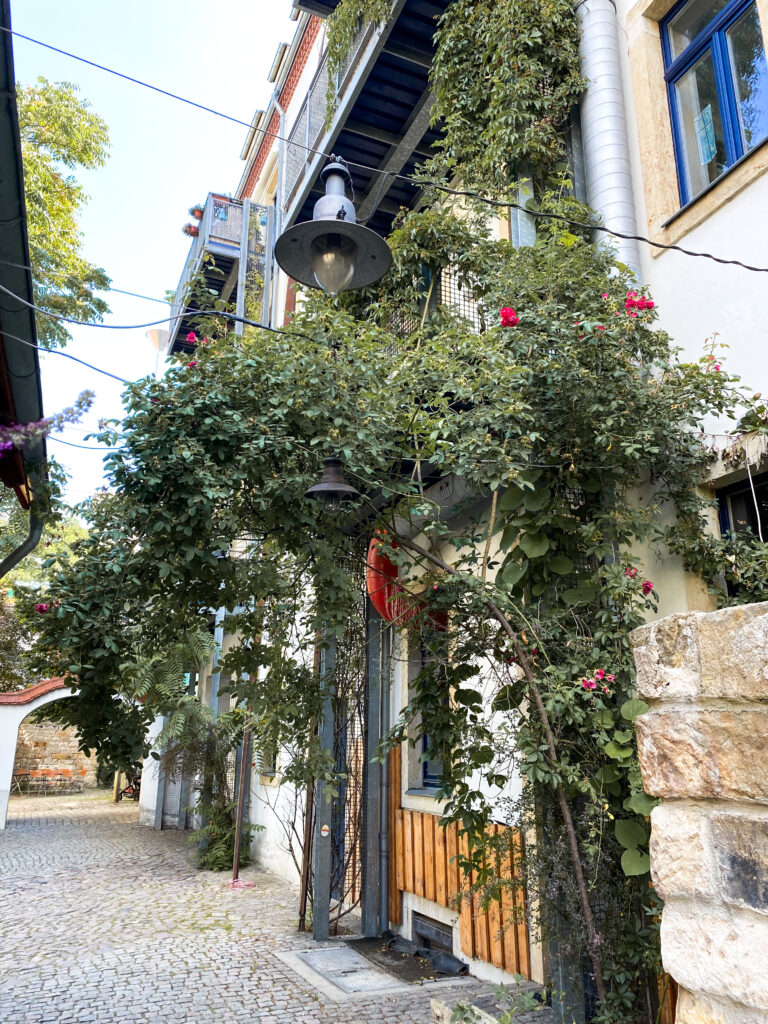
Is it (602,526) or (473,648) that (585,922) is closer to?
(473,648)

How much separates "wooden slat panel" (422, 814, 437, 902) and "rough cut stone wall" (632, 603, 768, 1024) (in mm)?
5006

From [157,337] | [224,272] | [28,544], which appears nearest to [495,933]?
[28,544]

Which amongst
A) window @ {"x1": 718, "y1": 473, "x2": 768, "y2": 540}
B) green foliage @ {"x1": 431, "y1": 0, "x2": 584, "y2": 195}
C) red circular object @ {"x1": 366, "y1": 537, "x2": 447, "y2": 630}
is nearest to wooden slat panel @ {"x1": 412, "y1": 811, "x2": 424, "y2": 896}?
red circular object @ {"x1": 366, "y1": 537, "x2": 447, "y2": 630}

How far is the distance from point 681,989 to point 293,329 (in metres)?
3.91

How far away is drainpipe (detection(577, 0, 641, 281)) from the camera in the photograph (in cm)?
508

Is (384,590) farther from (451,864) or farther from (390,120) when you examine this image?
(390,120)

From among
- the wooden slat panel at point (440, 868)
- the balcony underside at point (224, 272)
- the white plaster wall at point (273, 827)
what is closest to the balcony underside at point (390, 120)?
the balcony underside at point (224, 272)

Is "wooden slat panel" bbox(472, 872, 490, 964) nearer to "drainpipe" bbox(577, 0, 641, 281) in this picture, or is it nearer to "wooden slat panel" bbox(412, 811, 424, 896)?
"wooden slat panel" bbox(412, 811, 424, 896)

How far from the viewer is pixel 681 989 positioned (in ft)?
5.12

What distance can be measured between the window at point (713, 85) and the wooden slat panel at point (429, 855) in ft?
16.4

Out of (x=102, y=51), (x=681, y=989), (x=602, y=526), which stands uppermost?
(x=102, y=51)

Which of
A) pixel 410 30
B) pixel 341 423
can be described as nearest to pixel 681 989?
pixel 341 423

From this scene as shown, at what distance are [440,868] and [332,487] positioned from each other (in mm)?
3864

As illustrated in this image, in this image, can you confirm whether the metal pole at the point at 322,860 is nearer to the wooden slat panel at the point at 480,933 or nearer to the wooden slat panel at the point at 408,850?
the wooden slat panel at the point at 408,850
